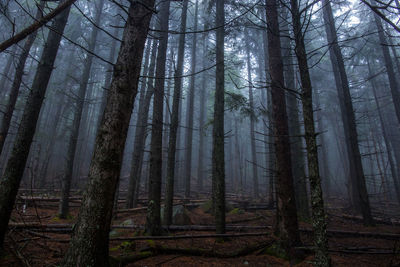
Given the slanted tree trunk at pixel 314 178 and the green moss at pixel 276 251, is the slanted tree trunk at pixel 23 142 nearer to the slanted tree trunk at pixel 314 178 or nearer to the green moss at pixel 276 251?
the slanted tree trunk at pixel 314 178

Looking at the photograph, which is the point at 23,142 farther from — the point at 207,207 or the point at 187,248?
the point at 207,207

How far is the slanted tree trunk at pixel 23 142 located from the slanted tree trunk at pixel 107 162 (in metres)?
1.61

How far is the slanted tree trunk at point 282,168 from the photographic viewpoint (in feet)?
17.2

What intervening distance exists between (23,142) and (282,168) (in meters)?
6.31

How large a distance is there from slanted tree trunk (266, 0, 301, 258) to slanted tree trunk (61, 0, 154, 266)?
3060mm

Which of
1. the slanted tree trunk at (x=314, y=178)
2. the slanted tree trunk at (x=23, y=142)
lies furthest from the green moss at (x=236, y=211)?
the slanted tree trunk at (x=23, y=142)

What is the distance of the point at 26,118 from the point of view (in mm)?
4711

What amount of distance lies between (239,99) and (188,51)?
14079 millimetres

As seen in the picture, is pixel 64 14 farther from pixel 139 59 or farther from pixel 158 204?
pixel 158 204

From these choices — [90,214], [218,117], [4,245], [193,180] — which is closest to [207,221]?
[218,117]

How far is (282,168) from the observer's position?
568 cm

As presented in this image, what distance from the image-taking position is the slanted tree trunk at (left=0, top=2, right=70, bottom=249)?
164 inches

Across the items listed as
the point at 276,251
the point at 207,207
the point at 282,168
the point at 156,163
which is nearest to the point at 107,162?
the point at 156,163

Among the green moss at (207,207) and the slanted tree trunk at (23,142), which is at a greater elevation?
the slanted tree trunk at (23,142)
